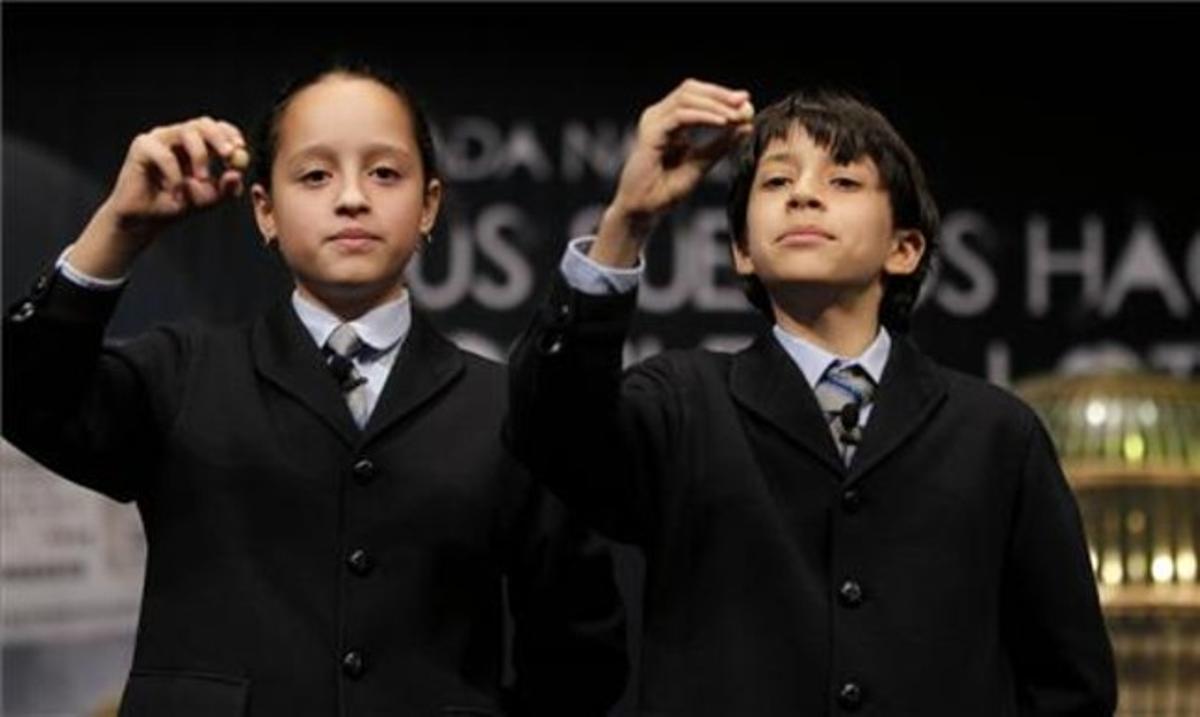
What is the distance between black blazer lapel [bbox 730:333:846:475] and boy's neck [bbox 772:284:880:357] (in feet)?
0.07

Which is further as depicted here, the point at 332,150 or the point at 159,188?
the point at 332,150

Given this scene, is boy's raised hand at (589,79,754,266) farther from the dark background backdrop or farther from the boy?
the dark background backdrop

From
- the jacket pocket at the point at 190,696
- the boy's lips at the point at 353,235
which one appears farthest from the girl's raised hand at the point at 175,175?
the jacket pocket at the point at 190,696

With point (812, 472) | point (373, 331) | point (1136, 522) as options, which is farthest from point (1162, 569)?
point (373, 331)

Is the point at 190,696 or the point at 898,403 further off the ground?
the point at 898,403

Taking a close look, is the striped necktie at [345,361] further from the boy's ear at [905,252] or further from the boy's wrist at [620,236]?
the boy's ear at [905,252]

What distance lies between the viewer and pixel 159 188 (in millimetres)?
2066

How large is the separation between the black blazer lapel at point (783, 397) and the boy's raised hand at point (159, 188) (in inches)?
14.4

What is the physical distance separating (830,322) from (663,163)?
0.22 metres

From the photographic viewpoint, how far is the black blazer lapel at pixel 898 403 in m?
2.16

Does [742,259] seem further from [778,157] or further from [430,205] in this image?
[430,205]

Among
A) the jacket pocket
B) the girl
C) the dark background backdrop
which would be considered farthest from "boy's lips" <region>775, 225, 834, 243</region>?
the dark background backdrop

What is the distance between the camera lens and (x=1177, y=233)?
12.7 ft

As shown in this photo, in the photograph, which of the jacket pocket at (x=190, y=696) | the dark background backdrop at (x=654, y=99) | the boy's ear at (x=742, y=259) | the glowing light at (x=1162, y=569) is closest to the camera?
the jacket pocket at (x=190, y=696)
